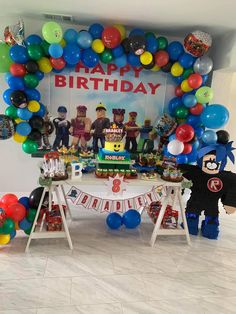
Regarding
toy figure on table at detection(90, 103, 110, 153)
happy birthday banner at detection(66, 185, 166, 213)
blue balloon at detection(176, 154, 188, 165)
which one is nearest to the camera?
happy birthday banner at detection(66, 185, 166, 213)

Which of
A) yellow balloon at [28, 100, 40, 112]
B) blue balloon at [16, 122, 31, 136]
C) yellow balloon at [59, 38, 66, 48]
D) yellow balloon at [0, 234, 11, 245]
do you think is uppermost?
yellow balloon at [59, 38, 66, 48]

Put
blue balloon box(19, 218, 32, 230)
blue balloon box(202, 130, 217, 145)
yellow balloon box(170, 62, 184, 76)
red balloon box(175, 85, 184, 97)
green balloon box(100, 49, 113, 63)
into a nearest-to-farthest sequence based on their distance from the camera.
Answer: blue balloon box(19, 218, 32, 230) → blue balloon box(202, 130, 217, 145) → green balloon box(100, 49, 113, 63) → yellow balloon box(170, 62, 184, 76) → red balloon box(175, 85, 184, 97)

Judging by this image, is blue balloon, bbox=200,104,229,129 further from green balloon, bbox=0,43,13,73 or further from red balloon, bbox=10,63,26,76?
green balloon, bbox=0,43,13,73

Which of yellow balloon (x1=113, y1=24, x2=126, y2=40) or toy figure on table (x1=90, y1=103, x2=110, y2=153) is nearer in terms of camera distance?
yellow balloon (x1=113, y1=24, x2=126, y2=40)

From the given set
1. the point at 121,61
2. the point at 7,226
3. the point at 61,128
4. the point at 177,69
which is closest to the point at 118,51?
the point at 121,61

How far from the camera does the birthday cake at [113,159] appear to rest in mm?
2537

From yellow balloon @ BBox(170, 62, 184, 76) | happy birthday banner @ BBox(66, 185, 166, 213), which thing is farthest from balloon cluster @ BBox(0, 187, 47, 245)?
yellow balloon @ BBox(170, 62, 184, 76)

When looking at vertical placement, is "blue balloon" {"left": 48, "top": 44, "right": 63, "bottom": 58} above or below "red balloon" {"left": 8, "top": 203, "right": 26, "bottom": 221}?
above

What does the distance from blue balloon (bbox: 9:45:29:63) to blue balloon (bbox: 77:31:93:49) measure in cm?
59

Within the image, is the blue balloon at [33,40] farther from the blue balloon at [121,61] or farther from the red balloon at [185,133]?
the red balloon at [185,133]

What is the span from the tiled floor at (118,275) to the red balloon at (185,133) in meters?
1.11

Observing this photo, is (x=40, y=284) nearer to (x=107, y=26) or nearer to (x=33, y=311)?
(x=33, y=311)

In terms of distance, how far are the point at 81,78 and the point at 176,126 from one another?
1325mm

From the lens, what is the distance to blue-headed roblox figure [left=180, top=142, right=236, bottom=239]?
275 cm
